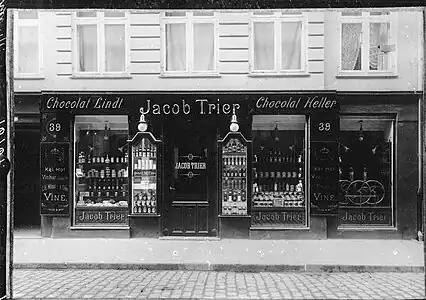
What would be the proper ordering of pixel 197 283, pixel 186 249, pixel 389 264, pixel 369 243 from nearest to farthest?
pixel 197 283 < pixel 389 264 < pixel 186 249 < pixel 369 243

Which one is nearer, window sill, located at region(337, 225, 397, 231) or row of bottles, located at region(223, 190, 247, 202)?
row of bottles, located at region(223, 190, 247, 202)

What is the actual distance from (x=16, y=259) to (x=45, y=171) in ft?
10.7

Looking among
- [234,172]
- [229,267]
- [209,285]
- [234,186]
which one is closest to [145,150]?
[234,172]

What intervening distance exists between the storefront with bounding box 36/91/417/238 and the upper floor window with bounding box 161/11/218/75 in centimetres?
85

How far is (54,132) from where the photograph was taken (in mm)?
12492

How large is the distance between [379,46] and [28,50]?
9.02 metres

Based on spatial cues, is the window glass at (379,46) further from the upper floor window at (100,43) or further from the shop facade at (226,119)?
the upper floor window at (100,43)

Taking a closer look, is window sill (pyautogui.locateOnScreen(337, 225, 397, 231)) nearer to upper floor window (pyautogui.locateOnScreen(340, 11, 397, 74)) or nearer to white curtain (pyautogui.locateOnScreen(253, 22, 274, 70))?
upper floor window (pyautogui.locateOnScreen(340, 11, 397, 74))

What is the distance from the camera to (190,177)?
41.4 feet

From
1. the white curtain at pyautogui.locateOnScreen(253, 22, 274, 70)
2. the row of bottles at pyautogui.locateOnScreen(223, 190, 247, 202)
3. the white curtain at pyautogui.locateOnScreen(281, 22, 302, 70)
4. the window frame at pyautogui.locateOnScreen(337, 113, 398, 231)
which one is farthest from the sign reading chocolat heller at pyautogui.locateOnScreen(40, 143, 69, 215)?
the window frame at pyautogui.locateOnScreen(337, 113, 398, 231)

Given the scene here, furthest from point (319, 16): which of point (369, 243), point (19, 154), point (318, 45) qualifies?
point (19, 154)

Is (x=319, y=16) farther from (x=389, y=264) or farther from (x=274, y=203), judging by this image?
(x=389, y=264)

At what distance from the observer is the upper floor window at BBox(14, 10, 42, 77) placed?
41.3 feet

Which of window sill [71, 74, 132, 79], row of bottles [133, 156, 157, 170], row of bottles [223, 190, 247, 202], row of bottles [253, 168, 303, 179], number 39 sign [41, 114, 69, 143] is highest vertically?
window sill [71, 74, 132, 79]
